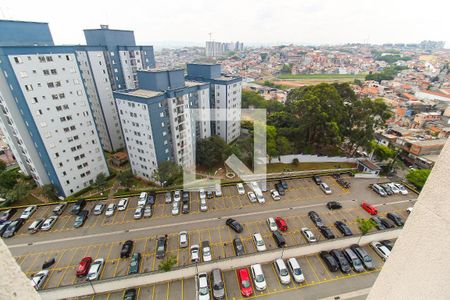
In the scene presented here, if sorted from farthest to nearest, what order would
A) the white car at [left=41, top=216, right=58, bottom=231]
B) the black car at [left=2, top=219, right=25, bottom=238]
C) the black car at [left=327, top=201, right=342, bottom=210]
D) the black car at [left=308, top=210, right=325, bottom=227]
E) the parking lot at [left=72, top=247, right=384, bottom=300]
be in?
the black car at [left=327, top=201, right=342, bottom=210] → the black car at [left=308, top=210, right=325, bottom=227] → the white car at [left=41, top=216, right=58, bottom=231] → the black car at [left=2, top=219, right=25, bottom=238] → the parking lot at [left=72, top=247, right=384, bottom=300]

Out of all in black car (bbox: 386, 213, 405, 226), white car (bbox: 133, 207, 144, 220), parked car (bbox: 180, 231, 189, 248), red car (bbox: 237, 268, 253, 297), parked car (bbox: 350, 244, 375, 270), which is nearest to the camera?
red car (bbox: 237, 268, 253, 297)

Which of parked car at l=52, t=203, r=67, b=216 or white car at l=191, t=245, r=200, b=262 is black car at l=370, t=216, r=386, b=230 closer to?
white car at l=191, t=245, r=200, b=262

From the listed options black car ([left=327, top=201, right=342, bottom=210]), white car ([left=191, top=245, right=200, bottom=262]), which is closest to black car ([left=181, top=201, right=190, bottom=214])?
white car ([left=191, top=245, right=200, bottom=262])

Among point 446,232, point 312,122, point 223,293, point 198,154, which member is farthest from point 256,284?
point 312,122

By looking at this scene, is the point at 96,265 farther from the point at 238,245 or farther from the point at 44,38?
the point at 44,38

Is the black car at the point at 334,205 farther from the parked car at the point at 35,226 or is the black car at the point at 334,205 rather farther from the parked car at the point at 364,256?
the parked car at the point at 35,226

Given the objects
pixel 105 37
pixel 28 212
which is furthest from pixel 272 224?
pixel 105 37
